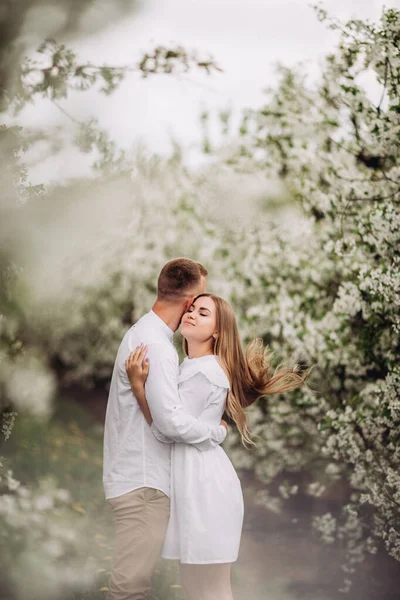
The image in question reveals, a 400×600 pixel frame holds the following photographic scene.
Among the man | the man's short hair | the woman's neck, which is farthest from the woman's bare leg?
the man's short hair

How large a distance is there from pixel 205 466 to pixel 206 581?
1.36 ft

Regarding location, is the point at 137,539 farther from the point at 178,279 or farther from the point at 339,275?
the point at 339,275

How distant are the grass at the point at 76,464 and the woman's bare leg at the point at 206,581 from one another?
83.9 inches

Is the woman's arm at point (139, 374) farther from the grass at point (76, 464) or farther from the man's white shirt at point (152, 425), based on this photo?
the grass at point (76, 464)

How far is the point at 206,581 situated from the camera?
2545 mm

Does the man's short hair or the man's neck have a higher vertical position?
the man's short hair

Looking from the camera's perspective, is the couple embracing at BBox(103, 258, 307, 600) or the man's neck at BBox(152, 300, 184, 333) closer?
the couple embracing at BBox(103, 258, 307, 600)

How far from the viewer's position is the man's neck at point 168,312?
2701mm

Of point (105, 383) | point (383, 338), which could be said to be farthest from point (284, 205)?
point (105, 383)

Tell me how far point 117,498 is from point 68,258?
3.47 m

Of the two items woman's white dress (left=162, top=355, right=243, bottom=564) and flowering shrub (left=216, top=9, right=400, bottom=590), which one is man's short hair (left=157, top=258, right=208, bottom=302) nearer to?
woman's white dress (left=162, top=355, right=243, bottom=564)

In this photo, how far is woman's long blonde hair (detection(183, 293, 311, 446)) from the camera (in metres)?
2.72

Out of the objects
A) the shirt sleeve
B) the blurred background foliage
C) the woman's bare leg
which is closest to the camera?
the shirt sleeve

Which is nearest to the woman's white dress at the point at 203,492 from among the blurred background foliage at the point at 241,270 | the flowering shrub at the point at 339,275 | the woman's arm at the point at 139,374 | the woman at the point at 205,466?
the woman at the point at 205,466
